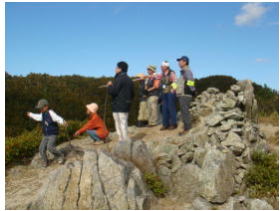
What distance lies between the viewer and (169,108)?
11273 millimetres

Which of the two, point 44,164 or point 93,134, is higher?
point 93,134

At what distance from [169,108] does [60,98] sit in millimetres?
6276

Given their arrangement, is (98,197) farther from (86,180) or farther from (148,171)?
(148,171)

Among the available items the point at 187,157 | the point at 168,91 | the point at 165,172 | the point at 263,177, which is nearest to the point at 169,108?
the point at 168,91

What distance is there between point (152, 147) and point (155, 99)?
2676mm

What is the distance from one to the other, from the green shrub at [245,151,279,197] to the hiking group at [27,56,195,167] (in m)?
2.70

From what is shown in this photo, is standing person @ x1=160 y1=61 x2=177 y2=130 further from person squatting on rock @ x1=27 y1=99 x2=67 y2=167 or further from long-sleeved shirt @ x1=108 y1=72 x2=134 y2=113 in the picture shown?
person squatting on rock @ x1=27 y1=99 x2=67 y2=167

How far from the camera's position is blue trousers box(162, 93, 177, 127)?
11203 mm

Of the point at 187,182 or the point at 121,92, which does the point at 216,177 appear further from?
the point at 121,92

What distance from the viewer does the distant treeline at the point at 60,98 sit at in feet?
41.5

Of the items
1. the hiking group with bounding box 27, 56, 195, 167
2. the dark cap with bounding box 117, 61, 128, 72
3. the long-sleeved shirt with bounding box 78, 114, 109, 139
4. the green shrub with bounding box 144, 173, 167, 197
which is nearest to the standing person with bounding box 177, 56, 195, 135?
the hiking group with bounding box 27, 56, 195, 167

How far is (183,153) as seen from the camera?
344 inches

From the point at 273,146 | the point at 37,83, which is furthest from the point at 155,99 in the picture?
the point at 37,83

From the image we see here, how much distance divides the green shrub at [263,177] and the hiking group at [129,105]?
2.70 m
